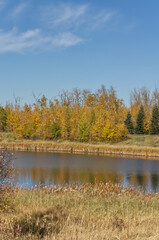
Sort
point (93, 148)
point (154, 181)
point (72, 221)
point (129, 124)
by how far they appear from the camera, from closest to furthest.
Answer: point (72, 221), point (154, 181), point (93, 148), point (129, 124)

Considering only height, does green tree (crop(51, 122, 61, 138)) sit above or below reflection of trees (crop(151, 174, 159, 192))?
above

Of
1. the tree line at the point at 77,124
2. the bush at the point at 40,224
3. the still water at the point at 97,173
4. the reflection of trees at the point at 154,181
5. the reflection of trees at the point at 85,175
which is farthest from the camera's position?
the tree line at the point at 77,124

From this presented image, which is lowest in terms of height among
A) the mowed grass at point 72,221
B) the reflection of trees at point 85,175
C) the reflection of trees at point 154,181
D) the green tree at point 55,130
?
the reflection of trees at point 154,181

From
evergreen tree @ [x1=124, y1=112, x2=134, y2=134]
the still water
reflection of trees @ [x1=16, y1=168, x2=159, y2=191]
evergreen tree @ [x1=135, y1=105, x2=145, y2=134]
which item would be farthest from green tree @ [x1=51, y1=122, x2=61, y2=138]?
reflection of trees @ [x1=16, y1=168, x2=159, y2=191]

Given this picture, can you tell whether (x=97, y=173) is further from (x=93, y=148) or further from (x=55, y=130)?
(x=55, y=130)

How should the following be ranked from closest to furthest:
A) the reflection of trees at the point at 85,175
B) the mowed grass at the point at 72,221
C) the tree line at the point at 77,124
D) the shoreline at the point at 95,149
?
the mowed grass at the point at 72,221, the reflection of trees at the point at 85,175, the shoreline at the point at 95,149, the tree line at the point at 77,124

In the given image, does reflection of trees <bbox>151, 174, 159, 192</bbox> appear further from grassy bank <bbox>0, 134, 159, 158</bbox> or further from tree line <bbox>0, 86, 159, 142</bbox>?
tree line <bbox>0, 86, 159, 142</bbox>

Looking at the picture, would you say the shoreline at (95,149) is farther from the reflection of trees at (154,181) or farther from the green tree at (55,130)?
the reflection of trees at (154,181)

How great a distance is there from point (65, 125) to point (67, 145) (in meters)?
13.4

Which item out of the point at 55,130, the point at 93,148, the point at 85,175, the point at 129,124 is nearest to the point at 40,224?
the point at 85,175

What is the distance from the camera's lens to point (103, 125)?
177ft

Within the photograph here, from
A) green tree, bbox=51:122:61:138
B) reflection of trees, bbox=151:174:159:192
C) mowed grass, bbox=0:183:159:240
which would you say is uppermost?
green tree, bbox=51:122:61:138

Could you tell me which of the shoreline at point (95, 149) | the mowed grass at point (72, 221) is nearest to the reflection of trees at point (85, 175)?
the mowed grass at point (72, 221)

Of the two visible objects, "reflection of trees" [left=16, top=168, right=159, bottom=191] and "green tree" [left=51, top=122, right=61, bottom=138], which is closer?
"reflection of trees" [left=16, top=168, right=159, bottom=191]
